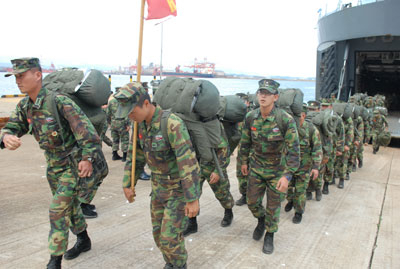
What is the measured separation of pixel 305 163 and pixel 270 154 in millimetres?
1344

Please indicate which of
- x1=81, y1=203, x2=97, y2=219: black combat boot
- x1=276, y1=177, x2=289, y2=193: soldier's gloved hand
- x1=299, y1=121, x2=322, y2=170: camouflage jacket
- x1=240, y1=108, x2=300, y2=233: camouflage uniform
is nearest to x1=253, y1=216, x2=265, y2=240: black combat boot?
x1=240, y1=108, x2=300, y2=233: camouflage uniform

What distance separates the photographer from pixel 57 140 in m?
3.17

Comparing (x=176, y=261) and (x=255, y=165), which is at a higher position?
(x=255, y=165)

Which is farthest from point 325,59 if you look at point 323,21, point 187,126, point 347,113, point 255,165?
point 187,126

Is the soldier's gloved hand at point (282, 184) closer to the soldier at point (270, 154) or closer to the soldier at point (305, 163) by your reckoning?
the soldier at point (270, 154)

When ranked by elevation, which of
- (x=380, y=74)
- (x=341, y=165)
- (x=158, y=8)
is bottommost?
(x=341, y=165)

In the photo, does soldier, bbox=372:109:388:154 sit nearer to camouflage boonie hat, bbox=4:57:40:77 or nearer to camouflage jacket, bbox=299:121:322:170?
camouflage jacket, bbox=299:121:322:170

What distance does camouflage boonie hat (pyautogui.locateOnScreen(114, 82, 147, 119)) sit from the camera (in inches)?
104

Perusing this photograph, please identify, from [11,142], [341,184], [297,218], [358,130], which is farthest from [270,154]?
[358,130]

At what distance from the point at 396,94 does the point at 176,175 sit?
23637 millimetres

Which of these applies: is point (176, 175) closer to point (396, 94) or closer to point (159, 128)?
point (159, 128)

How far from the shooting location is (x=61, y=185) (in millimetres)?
3145

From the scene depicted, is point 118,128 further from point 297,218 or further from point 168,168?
point 168,168

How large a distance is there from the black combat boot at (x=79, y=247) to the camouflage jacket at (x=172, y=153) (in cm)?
117
